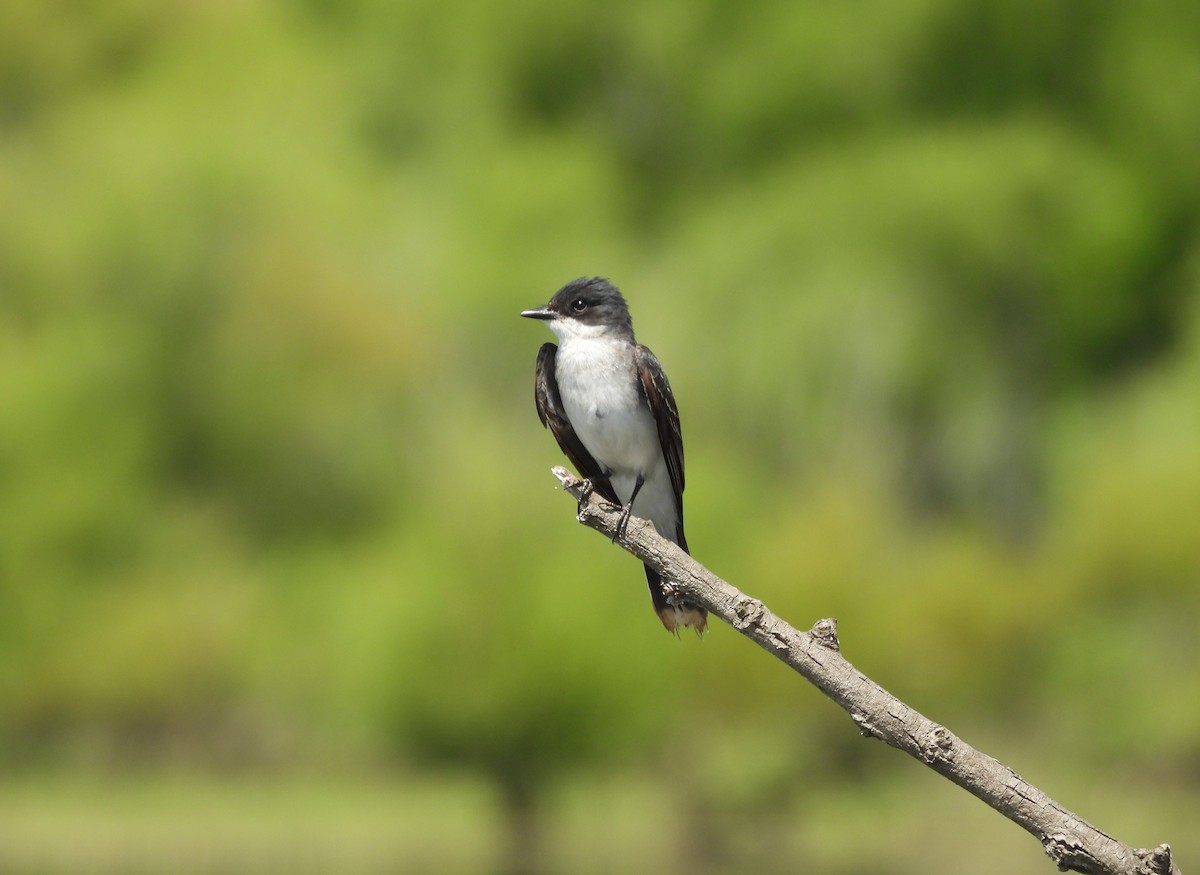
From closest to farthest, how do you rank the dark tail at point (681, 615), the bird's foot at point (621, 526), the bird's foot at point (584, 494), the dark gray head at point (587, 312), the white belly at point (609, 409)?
the bird's foot at point (621, 526), the dark tail at point (681, 615), the bird's foot at point (584, 494), the white belly at point (609, 409), the dark gray head at point (587, 312)

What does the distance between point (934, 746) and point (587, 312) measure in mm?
2193

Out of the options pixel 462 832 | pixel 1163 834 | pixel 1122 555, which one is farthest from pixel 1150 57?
pixel 462 832

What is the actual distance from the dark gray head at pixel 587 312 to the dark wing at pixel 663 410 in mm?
142

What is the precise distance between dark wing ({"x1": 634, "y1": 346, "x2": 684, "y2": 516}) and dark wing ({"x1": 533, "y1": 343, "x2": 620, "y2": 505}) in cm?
16

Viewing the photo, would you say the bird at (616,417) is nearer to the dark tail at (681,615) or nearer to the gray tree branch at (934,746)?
the dark tail at (681,615)

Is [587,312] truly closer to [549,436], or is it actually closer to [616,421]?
[616,421]

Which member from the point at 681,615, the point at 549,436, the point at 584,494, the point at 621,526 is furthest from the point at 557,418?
the point at 549,436

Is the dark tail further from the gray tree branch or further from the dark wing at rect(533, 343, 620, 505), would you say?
the dark wing at rect(533, 343, 620, 505)

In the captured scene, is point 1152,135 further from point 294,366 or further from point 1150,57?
point 294,366

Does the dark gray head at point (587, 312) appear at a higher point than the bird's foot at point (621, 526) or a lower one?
higher

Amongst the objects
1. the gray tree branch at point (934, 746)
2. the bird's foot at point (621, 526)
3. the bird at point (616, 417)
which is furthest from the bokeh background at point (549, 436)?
the gray tree branch at point (934, 746)

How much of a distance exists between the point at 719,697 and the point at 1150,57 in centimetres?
1075

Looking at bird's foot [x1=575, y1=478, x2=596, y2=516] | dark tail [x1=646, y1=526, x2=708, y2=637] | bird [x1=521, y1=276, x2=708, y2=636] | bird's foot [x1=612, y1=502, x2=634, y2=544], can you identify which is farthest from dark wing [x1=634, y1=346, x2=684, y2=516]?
bird's foot [x1=612, y1=502, x2=634, y2=544]

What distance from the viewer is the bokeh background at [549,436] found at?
14.4 metres
